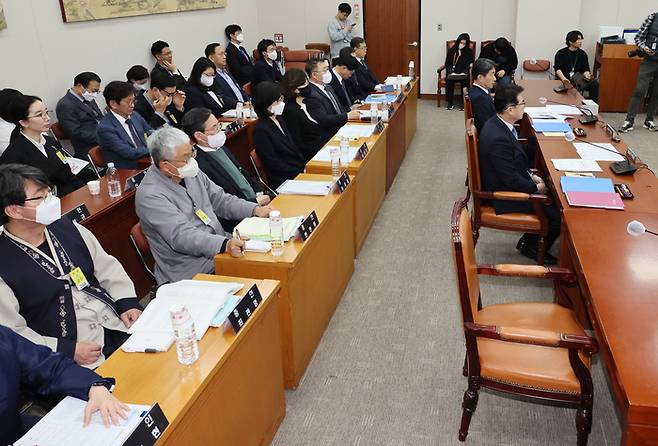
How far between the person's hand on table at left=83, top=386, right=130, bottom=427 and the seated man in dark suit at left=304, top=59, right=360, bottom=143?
3587 mm

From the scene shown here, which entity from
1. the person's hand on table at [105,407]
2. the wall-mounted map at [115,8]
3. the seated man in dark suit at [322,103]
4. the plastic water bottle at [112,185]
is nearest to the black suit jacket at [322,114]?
the seated man in dark suit at [322,103]

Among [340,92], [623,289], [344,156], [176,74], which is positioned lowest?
[623,289]

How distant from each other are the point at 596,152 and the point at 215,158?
8.41 ft

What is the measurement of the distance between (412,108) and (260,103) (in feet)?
11.1

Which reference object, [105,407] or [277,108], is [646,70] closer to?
[277,108]

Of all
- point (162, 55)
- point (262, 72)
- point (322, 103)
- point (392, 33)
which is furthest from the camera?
point (392, 33)

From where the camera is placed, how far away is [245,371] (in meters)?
2.12

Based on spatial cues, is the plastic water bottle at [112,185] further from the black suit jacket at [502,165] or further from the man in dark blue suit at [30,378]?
the black suit jacket at [502,165]

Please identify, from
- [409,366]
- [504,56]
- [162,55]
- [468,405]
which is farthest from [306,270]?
[504,56]

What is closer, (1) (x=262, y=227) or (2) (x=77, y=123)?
(1) (x=262, y=227)

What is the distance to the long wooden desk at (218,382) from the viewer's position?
5.65 feet

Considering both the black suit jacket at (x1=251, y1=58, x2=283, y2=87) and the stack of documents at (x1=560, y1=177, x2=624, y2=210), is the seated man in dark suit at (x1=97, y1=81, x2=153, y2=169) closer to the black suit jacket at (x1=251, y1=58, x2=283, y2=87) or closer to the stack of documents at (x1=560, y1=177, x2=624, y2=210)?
the stack of documents at (x1=560, y1=177, x2=624, y2=210)

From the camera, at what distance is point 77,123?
5387mm

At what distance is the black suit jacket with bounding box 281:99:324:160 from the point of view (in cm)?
467
